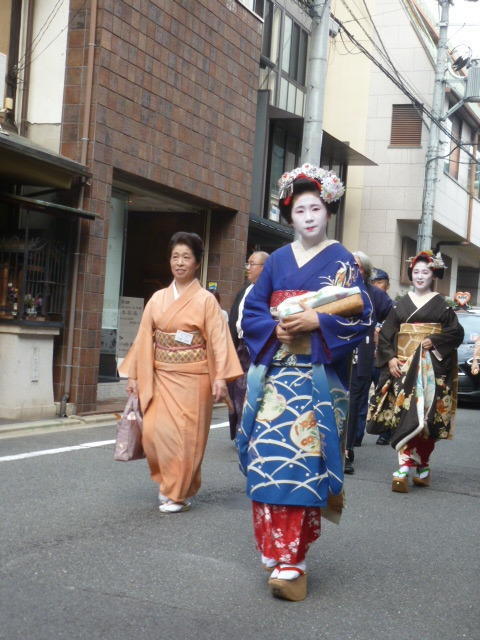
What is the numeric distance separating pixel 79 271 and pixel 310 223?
6.84 metres

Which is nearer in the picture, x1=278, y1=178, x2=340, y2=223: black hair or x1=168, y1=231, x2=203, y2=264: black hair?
x1=278, y1=178, x2=340, y2=223: black hair

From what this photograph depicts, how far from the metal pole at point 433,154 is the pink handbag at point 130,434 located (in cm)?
1534

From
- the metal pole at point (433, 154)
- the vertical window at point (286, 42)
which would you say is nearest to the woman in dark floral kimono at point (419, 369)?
the vertical window at point (286, 42)

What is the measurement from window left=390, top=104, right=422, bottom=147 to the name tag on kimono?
20911 mm

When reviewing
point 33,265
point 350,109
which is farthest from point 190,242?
point 350,109

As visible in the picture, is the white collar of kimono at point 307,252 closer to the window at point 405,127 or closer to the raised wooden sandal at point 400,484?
the raised wooden sandal at point 400,484

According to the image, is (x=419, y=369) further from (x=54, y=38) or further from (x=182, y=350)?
(x=54, y=38)

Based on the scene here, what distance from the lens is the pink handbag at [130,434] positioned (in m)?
6.25

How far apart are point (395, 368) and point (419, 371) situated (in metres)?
0.19

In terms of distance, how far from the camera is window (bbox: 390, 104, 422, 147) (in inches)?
1019

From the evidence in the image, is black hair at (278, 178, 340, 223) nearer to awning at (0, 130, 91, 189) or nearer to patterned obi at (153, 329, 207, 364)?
patterned obi at (153, 329, 207, 364)

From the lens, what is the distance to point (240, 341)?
8.95 metres

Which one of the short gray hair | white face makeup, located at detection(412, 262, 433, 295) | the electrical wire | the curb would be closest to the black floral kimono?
white face makeup, located at detection(412, 262, 433, 295)

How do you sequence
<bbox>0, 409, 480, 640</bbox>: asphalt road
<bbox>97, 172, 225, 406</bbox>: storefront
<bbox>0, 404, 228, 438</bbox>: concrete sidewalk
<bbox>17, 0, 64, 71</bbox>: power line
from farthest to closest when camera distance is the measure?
<bbox>97, 172, 225, 406</bbox>: storefront, <bbox>17, 0, 64, 71</bbox>: power line, <bbox>0, 404, 228, 438</bbox>: concrete sidewalk, <bbox>0, 409, 480, 640</bbox>: asphalt road
